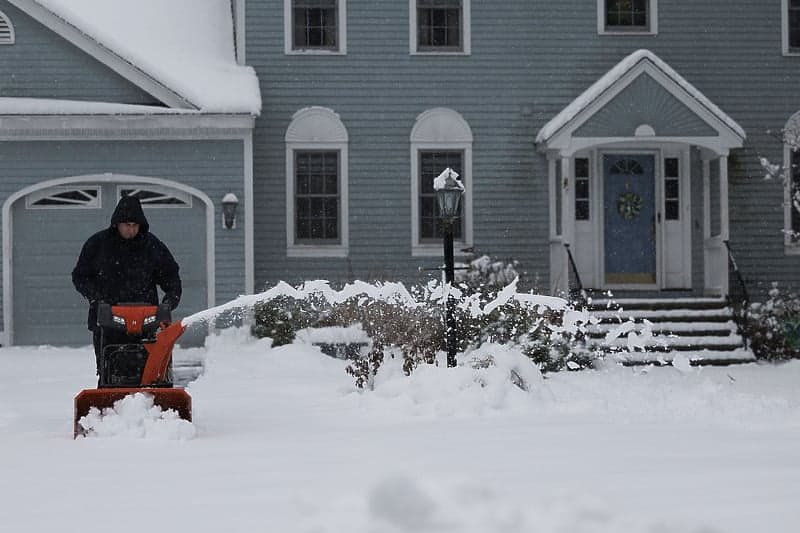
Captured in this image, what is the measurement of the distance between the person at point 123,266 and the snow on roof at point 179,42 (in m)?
8.29

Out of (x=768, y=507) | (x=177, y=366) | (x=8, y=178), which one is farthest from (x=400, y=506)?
(x=8, y=178)

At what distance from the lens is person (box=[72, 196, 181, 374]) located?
320 inches

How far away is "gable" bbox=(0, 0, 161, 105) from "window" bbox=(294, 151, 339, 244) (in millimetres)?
2723

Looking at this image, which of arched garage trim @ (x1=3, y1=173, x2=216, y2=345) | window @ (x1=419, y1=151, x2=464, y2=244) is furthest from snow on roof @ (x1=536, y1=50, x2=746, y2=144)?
arched garage trim @ (x1=3, y1=173, x2=216, y2=345)

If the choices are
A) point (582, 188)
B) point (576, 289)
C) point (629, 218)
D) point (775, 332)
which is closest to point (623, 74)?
point (582, 188)

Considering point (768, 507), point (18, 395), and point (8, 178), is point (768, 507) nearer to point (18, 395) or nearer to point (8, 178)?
point (18, 395)

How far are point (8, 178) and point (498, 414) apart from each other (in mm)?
10608

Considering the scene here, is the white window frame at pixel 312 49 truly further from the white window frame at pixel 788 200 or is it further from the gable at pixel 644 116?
the white window frame at pixel 788 200

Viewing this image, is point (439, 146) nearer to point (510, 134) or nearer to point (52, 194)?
point (510, 134)

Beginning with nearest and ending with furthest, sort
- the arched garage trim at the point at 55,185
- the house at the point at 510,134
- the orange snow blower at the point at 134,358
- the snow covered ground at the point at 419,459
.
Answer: the snow covered ground at the point at 419,459, the orange snow blower at the point at 134,358, the arched garage trim at the point at 55,185, the house at the point at 510,134

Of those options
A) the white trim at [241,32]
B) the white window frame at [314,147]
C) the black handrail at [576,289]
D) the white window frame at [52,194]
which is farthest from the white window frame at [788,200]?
the white window frame at [52,194]

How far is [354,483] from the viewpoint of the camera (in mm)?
5855

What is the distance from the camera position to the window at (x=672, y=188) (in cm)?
1838

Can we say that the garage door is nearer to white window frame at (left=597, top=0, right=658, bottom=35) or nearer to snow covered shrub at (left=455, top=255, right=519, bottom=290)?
snow covered shrub at (left=455, top=255, right=519, bottom=290)
